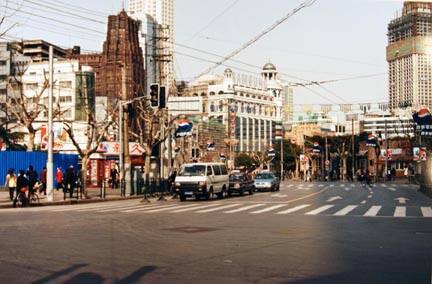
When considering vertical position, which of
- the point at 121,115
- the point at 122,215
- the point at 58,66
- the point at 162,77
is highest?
the point at 58,66

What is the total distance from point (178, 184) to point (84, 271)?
989 inches

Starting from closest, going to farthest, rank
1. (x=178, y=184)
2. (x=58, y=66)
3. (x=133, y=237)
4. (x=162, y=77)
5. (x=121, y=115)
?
(x=133, y=237)
(x=178, y=184)
(x=121, y=115)
(x=162, y=77)
(x=58, y=66)

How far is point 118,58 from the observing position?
377 feet

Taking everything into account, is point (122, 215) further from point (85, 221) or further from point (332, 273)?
point (332, 273)

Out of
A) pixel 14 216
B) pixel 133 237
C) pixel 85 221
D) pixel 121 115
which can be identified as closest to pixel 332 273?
pixel 133 237

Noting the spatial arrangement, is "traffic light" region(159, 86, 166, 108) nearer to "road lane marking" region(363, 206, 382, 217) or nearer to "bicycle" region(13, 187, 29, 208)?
"bicycle" region(13, 187, 29, 208)

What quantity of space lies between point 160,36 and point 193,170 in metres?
25.9

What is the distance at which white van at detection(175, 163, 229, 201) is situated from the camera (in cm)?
3578

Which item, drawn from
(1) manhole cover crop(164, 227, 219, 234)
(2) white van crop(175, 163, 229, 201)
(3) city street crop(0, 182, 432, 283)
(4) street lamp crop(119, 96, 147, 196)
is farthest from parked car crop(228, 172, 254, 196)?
(1) manhole cover crop(164, 227, 219, 234)

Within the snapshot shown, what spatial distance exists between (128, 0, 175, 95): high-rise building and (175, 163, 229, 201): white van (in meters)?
16.1

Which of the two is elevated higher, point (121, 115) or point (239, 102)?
point (239, 102)

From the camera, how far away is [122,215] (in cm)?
2402

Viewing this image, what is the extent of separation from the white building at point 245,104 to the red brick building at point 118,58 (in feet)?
51.6

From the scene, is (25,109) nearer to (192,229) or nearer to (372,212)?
(372,212)
